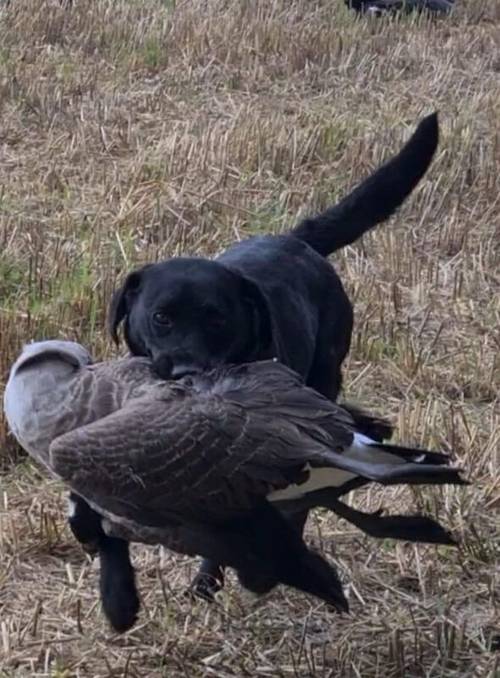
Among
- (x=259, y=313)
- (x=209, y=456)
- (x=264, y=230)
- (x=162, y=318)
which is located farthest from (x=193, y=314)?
(x=264, y=230)

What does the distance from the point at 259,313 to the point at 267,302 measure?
0.20ft

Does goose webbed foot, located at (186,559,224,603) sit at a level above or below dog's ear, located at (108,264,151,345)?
below

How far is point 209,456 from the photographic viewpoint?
9.73ft

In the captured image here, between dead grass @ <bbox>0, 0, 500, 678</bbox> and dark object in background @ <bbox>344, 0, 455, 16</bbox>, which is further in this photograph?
dark object in background @ <bbox>344, 0, 455, 16</bbox>

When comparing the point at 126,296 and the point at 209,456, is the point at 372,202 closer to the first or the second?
the point at 126,296

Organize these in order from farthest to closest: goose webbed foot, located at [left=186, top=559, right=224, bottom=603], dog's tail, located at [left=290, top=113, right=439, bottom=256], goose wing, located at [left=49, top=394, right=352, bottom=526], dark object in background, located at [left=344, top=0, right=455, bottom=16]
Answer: dark object in background, located at [left=344, top=0, right=455, bottom=16] → dog's tail, located at [left=290, top=113, right=439, bottom=256] → goose webbed foot, located at [left=186, top=559, right=224, bottom=603] → goose wing, located at [left=49, top=394, right=352, bottom=526]

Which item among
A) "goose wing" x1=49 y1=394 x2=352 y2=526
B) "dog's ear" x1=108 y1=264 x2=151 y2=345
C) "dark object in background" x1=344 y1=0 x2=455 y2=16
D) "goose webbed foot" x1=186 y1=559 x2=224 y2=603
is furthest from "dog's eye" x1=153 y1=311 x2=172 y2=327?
"dark object in background" x1=344 y1=0 x2=455 y2=16

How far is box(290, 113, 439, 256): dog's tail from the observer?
16.1ft

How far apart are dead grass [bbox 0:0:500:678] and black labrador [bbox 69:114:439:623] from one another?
341 millimetres

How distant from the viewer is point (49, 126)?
8852mm

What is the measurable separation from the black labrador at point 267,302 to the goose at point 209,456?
13cm

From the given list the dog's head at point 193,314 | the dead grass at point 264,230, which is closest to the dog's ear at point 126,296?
the dog's head at point 193,314

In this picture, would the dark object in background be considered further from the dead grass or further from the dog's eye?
the dog's eye

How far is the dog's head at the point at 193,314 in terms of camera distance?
12.4 ft
